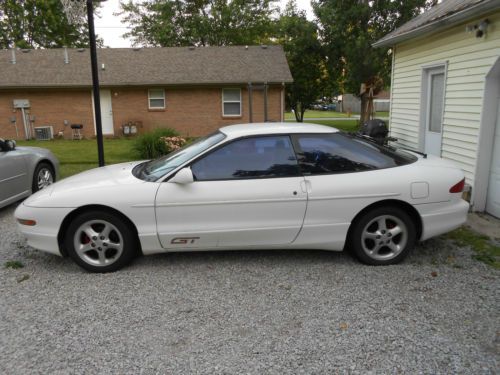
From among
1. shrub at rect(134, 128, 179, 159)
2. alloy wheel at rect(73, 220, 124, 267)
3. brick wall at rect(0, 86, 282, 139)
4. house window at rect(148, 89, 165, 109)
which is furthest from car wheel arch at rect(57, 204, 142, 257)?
house window at rect(148, 89, 165, 109)

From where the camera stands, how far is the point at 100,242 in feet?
13.6

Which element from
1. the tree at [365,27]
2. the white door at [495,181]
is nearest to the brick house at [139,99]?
the tree at [365,27]

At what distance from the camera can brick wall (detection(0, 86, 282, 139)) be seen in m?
19.7

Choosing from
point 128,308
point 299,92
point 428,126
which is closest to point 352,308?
point 128,308

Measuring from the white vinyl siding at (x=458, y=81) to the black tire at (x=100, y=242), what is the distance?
5.03m

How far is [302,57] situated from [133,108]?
10058mm

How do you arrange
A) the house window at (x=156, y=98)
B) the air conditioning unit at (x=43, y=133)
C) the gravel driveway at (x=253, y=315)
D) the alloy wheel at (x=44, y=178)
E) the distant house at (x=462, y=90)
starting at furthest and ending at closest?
the house window at (x=156, y=98) < the air conditioning unit at (x=43, y=133) < the alloy wheel at (x=44, y=178) < the distant house at (x=462, y=90) < the gravel driveway at (x=253, y=315)

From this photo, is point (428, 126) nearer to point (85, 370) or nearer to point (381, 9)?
point (85, 370)

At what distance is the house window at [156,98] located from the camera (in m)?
19.9

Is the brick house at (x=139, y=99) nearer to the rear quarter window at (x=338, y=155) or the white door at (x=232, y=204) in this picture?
the rear quarter window at (x=338, y=155)

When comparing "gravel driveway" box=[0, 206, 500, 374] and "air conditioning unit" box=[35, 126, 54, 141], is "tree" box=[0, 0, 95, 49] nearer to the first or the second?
"air conditioning unit" box=[35, 126, 54, 141]

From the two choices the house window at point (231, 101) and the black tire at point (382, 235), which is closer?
the black tire at point (382, 235)

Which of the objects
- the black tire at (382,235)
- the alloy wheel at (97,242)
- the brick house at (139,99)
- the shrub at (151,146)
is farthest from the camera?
the brick house at (139,99)

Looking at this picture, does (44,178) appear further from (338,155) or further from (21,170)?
(338,155)
